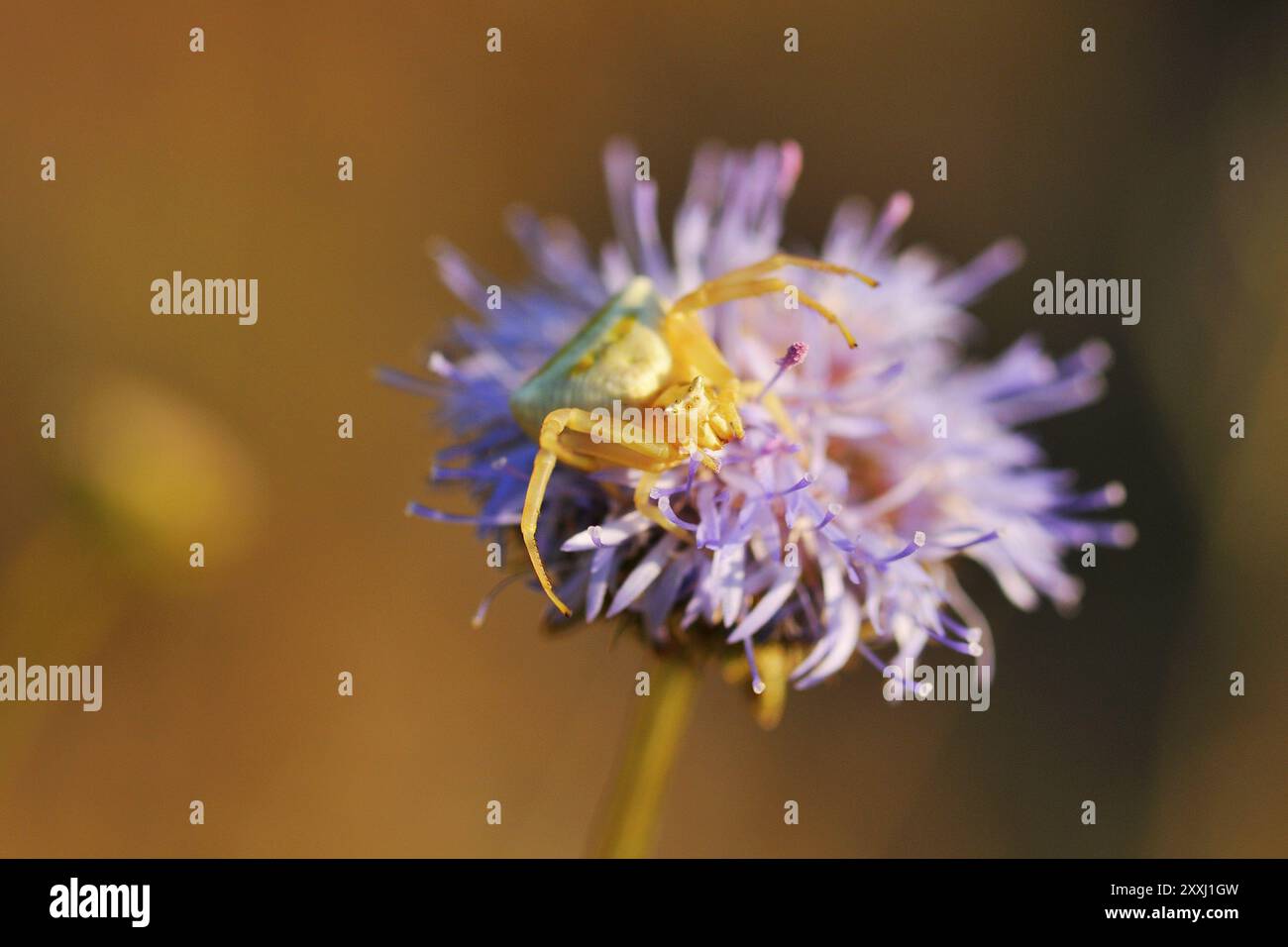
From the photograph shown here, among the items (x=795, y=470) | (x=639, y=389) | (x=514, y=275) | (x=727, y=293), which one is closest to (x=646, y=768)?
(x=795, y=470)

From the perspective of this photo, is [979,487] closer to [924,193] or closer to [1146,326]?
[1146,326]

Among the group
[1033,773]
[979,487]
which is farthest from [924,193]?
[979,487]

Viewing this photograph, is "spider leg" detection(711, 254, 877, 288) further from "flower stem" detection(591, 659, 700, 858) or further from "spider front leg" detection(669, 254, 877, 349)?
"flower stem" detection(591, 659, 700, 858)

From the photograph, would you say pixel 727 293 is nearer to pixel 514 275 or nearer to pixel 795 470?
pixel 795 470

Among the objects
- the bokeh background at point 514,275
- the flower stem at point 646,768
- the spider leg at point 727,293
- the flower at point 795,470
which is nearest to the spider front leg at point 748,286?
the spider leg at point 727,293

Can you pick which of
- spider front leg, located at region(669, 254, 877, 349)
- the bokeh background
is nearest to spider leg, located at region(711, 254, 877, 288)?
spider front leg, located at region(669, 254, 877, 349)

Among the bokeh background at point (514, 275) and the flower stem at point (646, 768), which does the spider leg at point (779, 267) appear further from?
the bokeh background at point (514, 275)
